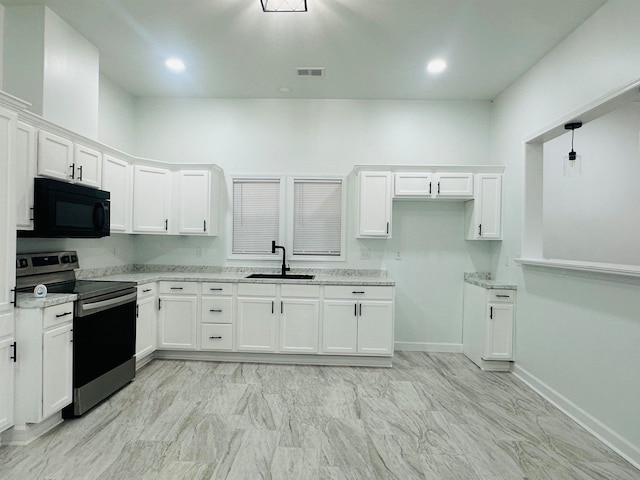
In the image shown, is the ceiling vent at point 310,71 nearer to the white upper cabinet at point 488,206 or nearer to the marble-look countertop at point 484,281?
the white upper cabinet at point 488,206

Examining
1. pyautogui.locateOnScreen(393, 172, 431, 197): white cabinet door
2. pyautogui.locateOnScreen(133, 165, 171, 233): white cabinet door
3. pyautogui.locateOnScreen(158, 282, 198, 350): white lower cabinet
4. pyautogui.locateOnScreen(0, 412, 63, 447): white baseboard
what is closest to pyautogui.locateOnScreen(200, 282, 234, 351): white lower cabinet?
pyautogui.locateOnScreen(158, 282, 198, 350): white lower cabinet

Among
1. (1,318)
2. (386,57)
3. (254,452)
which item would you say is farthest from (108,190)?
(386,57)

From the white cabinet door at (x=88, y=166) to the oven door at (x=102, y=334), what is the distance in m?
1.05

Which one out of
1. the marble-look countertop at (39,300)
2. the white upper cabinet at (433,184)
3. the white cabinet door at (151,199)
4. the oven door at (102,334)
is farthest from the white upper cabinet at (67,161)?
the white upper cabinet at (433,184)

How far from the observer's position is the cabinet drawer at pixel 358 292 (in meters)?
3.65

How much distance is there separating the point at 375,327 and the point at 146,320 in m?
2.43

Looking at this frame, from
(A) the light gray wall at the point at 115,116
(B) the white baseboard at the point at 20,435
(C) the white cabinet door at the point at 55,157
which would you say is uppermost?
(A) the light gray wall at the point at 115,116

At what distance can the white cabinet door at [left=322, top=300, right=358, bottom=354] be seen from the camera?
3.65 meters

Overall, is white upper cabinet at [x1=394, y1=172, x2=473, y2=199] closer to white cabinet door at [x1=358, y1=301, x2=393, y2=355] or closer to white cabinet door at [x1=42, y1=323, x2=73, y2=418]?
white cabinet door at [x1=358, y1=301, x2=393, y2=355]

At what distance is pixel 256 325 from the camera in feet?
12.1

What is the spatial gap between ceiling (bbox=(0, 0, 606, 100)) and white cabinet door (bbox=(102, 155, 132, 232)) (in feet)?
3.54

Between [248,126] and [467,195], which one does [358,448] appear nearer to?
[467,195]

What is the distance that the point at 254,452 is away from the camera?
2.17 meters

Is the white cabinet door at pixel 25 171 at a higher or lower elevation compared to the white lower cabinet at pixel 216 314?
higher
